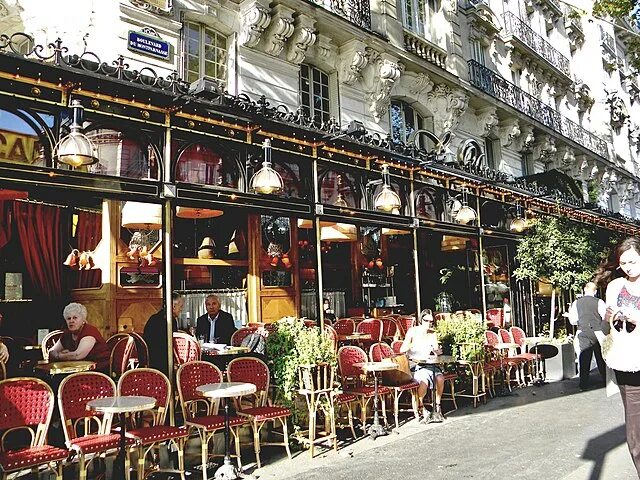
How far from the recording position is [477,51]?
19.3 metres

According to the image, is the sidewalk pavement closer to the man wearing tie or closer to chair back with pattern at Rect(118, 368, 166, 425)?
chair back with pattern at Rect(118, 368, 166, 425)

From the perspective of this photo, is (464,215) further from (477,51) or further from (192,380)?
(477,51)

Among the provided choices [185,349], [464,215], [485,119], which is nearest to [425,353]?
[185,349]

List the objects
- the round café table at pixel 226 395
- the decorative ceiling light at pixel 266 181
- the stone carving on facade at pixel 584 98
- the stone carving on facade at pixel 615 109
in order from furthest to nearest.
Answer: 1. the stone carving on facade at pixel 615 109
2. the stone carving on facade at pixel 584 98
3. the decorative ceiling light at pixel 266 181
4. the round café table at pixel 226 395

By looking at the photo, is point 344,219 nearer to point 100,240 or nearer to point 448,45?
point 100,240

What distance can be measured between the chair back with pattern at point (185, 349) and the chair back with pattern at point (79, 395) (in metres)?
2.09

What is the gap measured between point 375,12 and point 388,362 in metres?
10.0

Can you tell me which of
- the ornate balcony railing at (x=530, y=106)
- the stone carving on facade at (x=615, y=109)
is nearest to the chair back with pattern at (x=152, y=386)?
the ornate balcony railing at (x=530, y=106)

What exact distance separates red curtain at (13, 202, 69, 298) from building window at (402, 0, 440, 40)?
10.5 metres

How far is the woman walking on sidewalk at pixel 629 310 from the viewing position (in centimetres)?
396

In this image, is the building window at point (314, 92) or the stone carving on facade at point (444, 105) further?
the stone carving on facade at point (444, 105)

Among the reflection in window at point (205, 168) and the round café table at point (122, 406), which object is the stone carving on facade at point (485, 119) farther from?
the round café table at point (122, 406)

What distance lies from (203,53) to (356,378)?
701 cm

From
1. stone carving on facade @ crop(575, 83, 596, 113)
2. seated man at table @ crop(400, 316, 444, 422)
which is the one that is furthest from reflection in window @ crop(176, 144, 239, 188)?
stone carving on facade @ crop(575, 83, 596, 113)
